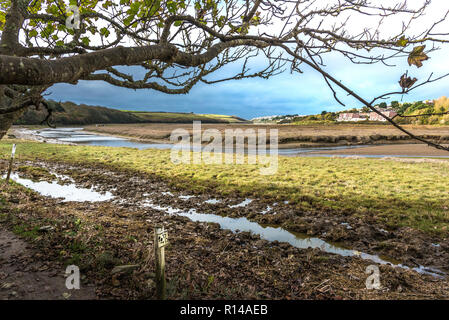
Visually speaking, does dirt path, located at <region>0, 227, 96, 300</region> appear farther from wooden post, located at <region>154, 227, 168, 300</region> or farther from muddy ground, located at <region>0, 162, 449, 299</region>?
wooden post, located at <region>154, 227, 168, 300</region>

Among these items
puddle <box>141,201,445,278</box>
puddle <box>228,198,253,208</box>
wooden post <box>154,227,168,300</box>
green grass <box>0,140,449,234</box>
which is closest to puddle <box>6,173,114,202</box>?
puddle <box>141,201,445,278</box>

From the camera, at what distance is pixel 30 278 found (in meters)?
4.45

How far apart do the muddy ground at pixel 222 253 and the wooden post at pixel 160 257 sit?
0.31 metres

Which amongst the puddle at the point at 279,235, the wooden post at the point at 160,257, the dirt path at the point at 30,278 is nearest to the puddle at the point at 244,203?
the puddle at the point at 279,235

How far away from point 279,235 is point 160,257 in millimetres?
5209

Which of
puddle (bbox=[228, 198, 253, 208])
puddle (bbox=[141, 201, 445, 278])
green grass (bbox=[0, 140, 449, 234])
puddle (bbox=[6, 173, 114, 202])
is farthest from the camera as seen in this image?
puddle (bbox=[6, 173, 114, 202])

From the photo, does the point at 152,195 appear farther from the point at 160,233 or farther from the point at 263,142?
the point at 263,142

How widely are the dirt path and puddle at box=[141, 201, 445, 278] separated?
5045 mm

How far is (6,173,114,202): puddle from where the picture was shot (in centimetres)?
1159

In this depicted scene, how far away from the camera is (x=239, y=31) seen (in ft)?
19.3

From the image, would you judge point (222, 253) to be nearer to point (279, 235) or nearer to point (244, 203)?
point (279, 235)
